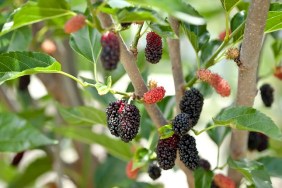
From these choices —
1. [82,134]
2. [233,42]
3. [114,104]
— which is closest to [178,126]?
[114,104]

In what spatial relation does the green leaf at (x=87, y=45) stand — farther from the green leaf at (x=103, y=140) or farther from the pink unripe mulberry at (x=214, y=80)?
the green leaf at (x=103, y=140)

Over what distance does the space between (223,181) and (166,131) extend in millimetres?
209

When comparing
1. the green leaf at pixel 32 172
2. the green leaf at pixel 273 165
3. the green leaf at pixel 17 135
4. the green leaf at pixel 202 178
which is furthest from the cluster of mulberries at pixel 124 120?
the green leaf at pixel 32 172

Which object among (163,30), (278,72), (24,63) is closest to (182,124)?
(163,30)

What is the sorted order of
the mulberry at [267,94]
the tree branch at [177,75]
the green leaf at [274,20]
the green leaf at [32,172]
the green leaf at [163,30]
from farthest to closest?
1. the green leaf at [32,172]
2. the mulberry at [267,94]
3. the tree branch at [177,75]
4. the green leaf at [274,20]
5. the green leaf at [163,30]

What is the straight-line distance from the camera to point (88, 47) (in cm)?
96

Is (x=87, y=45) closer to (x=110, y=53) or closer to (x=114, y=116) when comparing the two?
(x=114, y=116)

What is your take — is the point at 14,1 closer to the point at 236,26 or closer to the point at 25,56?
the point at 25,56

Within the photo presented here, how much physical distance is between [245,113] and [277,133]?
58 millimetres

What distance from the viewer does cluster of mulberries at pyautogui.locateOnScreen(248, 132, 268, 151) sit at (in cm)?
115

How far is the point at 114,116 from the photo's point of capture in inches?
32.4

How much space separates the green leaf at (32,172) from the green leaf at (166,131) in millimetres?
815

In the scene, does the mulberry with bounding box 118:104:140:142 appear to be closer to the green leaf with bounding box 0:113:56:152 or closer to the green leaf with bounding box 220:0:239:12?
the green leaf with bounding box 220:0:239:12

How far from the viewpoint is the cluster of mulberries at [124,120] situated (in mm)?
788
